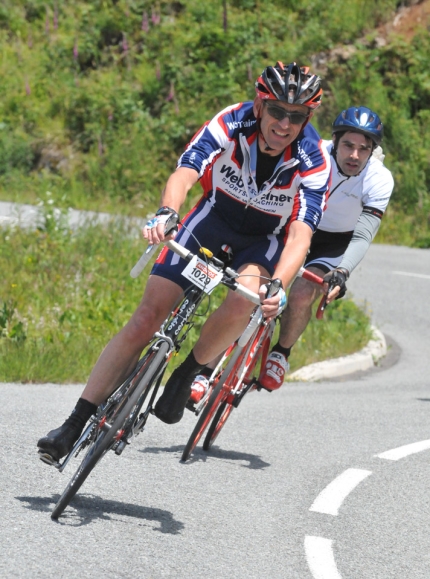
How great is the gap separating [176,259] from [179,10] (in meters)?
22.8

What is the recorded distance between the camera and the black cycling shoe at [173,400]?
5281 millimetres

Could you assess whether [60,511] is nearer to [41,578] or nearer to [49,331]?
[41,578]

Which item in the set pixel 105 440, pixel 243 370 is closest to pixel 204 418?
pixel 243 370

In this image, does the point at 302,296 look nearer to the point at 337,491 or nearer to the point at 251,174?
the point at 337,491

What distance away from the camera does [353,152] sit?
701 cm

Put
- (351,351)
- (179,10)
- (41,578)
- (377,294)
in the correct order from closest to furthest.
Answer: (41,578)
(351,351)
(377,294)
(179,10)

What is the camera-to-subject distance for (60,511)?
466cm

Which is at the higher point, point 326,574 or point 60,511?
point 326,574

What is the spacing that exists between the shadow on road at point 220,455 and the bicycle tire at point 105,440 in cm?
166

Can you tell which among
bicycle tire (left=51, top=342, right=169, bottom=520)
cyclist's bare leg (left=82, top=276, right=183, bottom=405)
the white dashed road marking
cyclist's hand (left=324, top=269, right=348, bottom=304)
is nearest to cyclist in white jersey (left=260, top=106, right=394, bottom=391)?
cyclist's hand (left=324, top=269, right=348, bottom=304)

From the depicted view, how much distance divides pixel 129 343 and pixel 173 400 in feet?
1.52

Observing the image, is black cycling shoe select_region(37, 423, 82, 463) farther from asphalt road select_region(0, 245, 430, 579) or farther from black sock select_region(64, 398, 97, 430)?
asphalt road select_region(0, 245, 430, 579)

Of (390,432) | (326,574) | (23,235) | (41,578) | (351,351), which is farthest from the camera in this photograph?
(23,235)

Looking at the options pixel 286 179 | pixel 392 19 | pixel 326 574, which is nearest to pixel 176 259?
pixel 286 179
